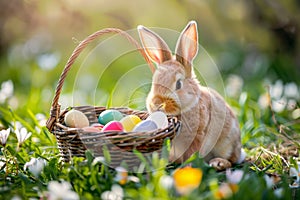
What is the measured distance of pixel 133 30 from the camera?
18.0ft

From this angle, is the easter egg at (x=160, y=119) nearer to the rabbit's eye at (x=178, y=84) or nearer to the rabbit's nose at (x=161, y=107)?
the rabbit's nose at (x=161, y=107)

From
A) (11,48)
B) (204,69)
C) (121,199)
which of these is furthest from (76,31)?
(121,199)

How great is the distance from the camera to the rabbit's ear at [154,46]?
9.91 ft

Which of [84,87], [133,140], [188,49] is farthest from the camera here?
[84,87]

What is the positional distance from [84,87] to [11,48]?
1717 mm

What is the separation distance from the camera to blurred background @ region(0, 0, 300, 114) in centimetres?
565

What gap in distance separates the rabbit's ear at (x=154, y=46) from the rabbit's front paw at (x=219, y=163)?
0.66m

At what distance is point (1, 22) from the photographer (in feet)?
23.7

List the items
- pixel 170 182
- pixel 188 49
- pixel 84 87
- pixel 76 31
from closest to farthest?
pixel 170 182, pixel 188 49, pixel 84 87, pixel 76 31

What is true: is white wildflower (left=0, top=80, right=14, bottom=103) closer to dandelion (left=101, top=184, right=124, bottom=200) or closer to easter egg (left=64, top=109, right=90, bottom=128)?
easter egg (left=64, top=109, right=90, bottom=128)

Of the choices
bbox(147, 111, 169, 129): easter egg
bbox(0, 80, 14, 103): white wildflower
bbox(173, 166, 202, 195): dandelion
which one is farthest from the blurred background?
bbox(173, 166, 202, 195): dandelion

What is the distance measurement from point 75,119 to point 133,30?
2.68 metres

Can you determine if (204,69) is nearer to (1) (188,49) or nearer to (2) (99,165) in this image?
(1) (188,49)

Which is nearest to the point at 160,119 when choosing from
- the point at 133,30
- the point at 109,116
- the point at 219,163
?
the point at 109,116
